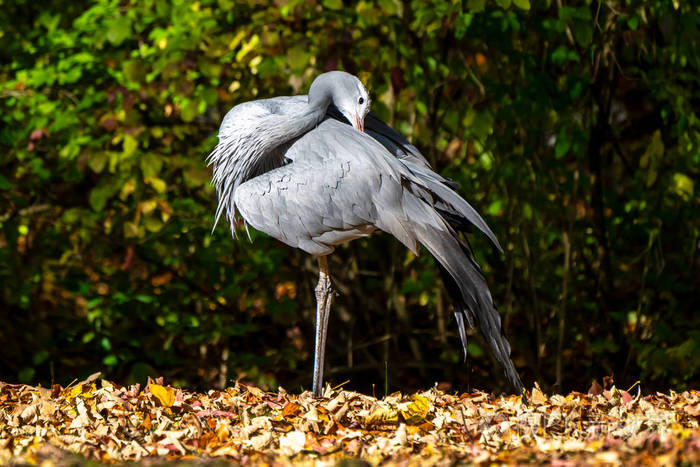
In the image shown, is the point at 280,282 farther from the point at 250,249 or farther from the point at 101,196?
the point at 101,196

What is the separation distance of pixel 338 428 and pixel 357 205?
1098 mm

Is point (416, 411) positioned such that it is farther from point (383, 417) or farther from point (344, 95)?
point (344, 95)

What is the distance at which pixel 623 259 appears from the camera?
22.7 ft

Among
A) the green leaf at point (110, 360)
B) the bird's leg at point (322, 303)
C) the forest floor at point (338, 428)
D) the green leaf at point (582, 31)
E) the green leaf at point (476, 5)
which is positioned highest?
the green leaf at point (476, 5)

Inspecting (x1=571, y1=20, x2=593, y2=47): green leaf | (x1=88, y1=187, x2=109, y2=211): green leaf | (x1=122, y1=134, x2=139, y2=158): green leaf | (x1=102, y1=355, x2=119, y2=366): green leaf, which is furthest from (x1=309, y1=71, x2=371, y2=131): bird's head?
(x1=102, y1=355, x2=119, y2=366): green leaf

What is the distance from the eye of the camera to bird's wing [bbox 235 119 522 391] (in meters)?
4.13

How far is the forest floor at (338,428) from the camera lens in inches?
120

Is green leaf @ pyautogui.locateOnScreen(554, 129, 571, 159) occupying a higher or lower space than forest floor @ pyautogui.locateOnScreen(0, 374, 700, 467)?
higher

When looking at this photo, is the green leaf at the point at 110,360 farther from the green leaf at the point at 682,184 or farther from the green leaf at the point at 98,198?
the green leaf at the point at 682,184

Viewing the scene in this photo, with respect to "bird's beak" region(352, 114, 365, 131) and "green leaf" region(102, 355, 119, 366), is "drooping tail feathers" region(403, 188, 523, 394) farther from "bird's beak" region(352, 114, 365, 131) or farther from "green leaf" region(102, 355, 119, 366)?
"green leaf" region(102, 355, 119, 366)

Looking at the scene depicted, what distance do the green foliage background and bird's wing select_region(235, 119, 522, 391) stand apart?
148cm

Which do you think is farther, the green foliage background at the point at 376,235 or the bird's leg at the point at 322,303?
the green foliage background at the point at 376,235

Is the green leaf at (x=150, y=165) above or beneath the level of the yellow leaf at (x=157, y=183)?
above

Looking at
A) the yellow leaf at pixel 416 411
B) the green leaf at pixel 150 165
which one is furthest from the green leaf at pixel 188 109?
the yellow leaf at pixel 416 411
